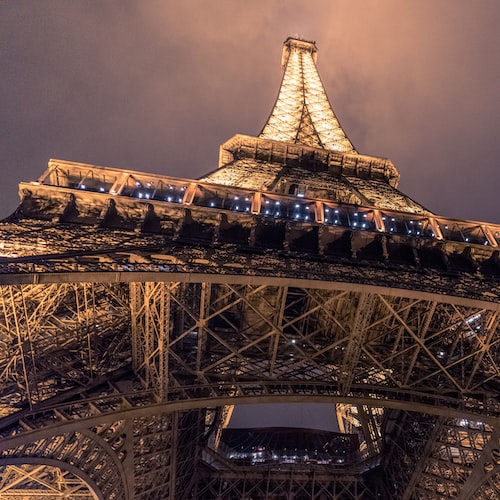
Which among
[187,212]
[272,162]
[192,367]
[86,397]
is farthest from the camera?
[272,162]

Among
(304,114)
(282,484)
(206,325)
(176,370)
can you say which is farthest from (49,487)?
(304,114)

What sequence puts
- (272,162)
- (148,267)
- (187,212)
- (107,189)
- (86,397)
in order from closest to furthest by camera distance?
(148,267) → (86,397) → (187,212) → (107,189) → (272,162)

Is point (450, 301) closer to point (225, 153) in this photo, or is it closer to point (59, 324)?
point (59, 324)

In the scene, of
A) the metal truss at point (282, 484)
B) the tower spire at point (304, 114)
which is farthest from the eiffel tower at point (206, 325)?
the tower spire at point (304, 114)

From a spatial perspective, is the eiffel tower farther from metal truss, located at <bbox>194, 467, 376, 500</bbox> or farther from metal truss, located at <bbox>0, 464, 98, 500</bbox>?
metal truss, located at <bbox>194, 467, 376, 500</bbox>

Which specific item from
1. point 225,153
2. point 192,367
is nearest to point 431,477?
point 192,367

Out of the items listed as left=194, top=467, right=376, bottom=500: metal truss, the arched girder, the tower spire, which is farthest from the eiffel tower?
the tower spire

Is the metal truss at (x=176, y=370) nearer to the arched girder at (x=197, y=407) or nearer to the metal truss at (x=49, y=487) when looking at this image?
the arched girder at (x=197, y=407)
